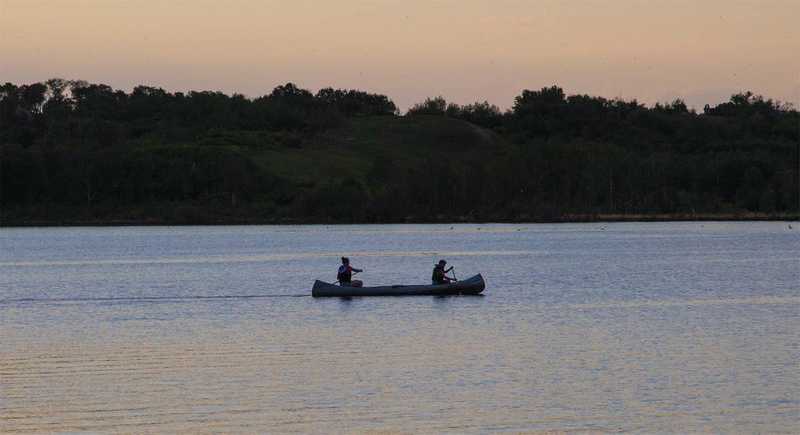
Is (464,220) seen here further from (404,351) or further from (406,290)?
(404,351)

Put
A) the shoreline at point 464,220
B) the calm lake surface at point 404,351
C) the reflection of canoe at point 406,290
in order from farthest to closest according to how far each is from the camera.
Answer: the shoreline at point 464,220
the reflection of canoe at point 406,290
the calm lake surface at point 404,351

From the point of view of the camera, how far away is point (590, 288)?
58094 millimetres

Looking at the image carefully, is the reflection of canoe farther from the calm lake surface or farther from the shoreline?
the shoreline

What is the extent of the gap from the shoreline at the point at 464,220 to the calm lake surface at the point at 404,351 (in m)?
81.5

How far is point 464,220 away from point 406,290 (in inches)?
4544

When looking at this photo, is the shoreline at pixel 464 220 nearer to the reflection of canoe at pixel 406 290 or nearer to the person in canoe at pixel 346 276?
the reflection of canoe at pixel 406 290

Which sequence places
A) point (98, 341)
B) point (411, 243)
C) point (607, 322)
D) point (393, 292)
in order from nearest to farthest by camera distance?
point (98, 341)
point (607, 322)
point (393, 292)
point (411, 243)

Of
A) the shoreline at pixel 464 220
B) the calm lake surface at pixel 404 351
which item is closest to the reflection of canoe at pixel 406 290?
the calm lake surface at pixel 404 351

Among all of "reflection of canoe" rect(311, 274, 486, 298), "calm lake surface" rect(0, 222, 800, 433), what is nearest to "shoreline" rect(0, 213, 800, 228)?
"calm lake surface" rect(0, 222, 800, 433)

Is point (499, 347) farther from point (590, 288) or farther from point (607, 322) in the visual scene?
point (590, 288)

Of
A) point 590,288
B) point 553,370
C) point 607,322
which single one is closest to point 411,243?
point 590,288

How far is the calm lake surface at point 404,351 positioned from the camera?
24672 mm

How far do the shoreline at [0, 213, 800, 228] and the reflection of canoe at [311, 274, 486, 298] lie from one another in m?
105

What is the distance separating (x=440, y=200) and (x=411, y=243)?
46.3 metres
